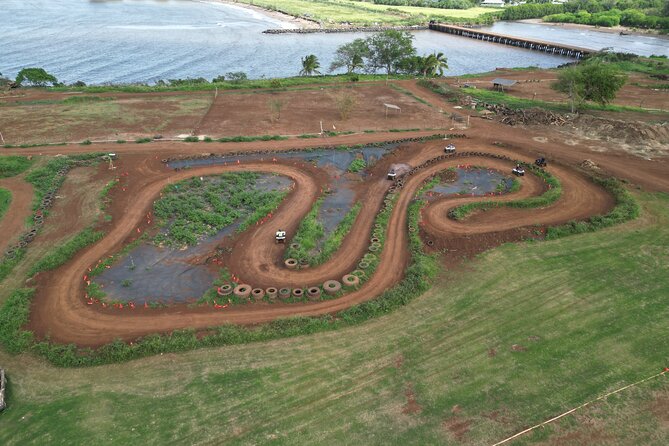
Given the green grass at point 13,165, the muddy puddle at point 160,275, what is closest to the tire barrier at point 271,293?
the muddy puddle at point 160,275

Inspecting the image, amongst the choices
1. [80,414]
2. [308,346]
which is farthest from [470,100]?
[80,414]

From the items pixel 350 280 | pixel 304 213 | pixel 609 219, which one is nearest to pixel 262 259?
pixel 350 280

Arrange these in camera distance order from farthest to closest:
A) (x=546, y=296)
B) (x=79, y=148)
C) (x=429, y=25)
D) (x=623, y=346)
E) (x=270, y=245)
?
(x=429, y=25) → (x=79, y=148) → (x=270, y=245) → (x=546, y=296) → (x=623, y=346)

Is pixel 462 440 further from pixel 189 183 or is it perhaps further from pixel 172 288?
pixel 189 183

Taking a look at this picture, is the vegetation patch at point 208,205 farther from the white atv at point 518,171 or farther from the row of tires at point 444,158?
the white atv at point 518,171

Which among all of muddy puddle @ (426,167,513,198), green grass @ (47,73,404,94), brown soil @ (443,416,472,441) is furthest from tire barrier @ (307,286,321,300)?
green grass @ (47,73,404,94)
